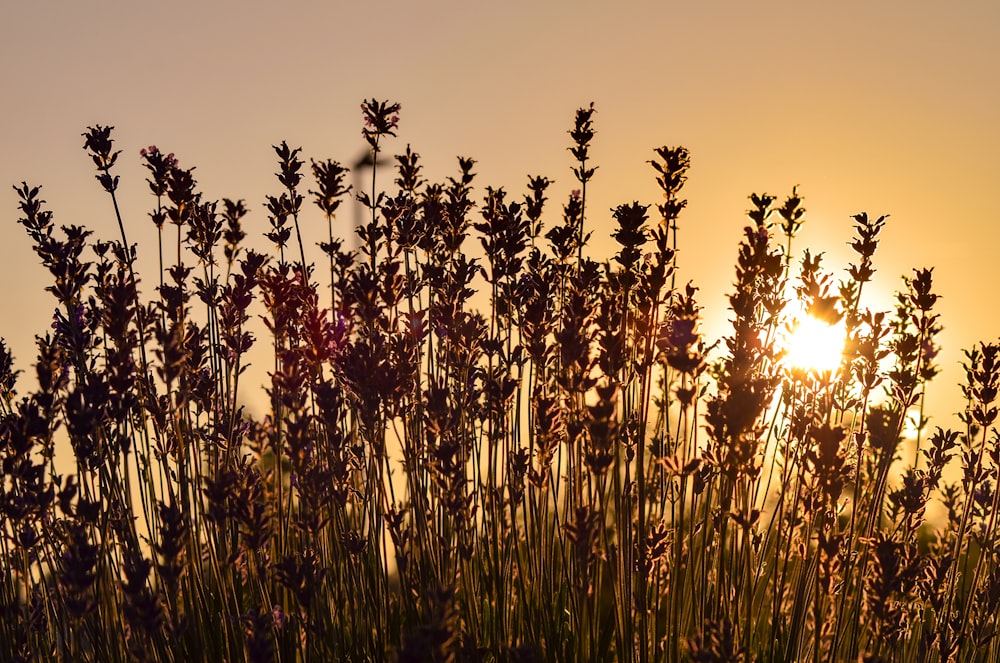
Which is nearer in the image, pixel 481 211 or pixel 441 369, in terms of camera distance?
pixel 481 211

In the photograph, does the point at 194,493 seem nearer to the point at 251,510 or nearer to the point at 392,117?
the point at 251,510

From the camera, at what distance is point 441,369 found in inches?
177

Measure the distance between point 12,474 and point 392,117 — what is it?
1.95 meters

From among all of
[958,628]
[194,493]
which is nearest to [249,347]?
[194,493]

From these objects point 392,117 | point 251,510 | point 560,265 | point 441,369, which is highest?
point 392,117

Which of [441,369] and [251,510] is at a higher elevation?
[441,369]

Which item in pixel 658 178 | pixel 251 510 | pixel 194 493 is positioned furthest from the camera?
pixel 194 493

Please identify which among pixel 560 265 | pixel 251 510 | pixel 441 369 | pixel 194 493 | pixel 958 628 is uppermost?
pixel 560 265

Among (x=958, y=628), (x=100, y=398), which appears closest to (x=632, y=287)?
(x=100, y=398)

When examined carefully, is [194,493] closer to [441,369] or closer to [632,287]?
[441,369]

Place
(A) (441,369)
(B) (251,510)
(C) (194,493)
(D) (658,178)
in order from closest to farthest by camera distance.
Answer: (B) (251,510) → (D) (658,178) → (C) (194,493) → (A) (441,369)

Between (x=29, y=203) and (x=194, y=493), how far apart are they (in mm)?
1270

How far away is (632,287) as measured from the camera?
3639mm

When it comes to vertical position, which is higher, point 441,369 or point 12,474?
point 441,369
